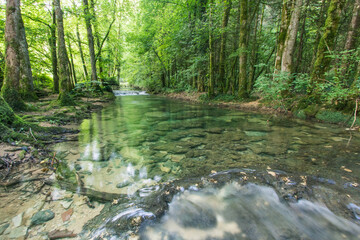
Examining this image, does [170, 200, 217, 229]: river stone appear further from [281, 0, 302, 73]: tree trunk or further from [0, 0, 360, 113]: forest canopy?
[281, 0, 302, 73]: tree trunk

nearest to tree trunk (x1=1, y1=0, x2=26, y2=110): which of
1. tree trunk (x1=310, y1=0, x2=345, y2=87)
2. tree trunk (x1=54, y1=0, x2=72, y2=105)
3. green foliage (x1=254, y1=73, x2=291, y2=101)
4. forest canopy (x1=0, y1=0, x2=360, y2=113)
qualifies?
forest canopy (x1=0, y1=0, x2=360, y2=113)

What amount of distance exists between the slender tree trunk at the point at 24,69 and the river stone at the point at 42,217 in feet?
25.0

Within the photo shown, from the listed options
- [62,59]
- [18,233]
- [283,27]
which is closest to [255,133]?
[18,233]

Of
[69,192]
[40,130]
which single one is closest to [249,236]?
[69,192]

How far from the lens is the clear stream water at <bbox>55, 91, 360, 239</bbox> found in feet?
6.18

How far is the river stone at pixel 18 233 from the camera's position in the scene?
1600 mm

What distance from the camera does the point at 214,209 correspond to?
7.14 ft

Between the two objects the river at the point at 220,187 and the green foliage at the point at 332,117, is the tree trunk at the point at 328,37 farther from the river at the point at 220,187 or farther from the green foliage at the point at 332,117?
the river at the point at 220,187

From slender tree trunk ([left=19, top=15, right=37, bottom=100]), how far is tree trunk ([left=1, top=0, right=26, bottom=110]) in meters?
0.14

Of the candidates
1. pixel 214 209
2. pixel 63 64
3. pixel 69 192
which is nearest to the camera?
pixel 214 209

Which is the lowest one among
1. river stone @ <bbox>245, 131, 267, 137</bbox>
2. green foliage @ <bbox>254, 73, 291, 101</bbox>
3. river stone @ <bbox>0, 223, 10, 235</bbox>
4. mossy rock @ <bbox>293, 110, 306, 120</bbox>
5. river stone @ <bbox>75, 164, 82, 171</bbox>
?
river stone @ <bbox>245, 131, 267, 137</bbox>

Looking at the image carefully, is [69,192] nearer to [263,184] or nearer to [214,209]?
[214,209]

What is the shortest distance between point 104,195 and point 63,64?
867 centimetres

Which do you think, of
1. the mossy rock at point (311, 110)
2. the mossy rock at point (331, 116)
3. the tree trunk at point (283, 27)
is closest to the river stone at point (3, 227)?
the mossy rock at point (331, 116)
